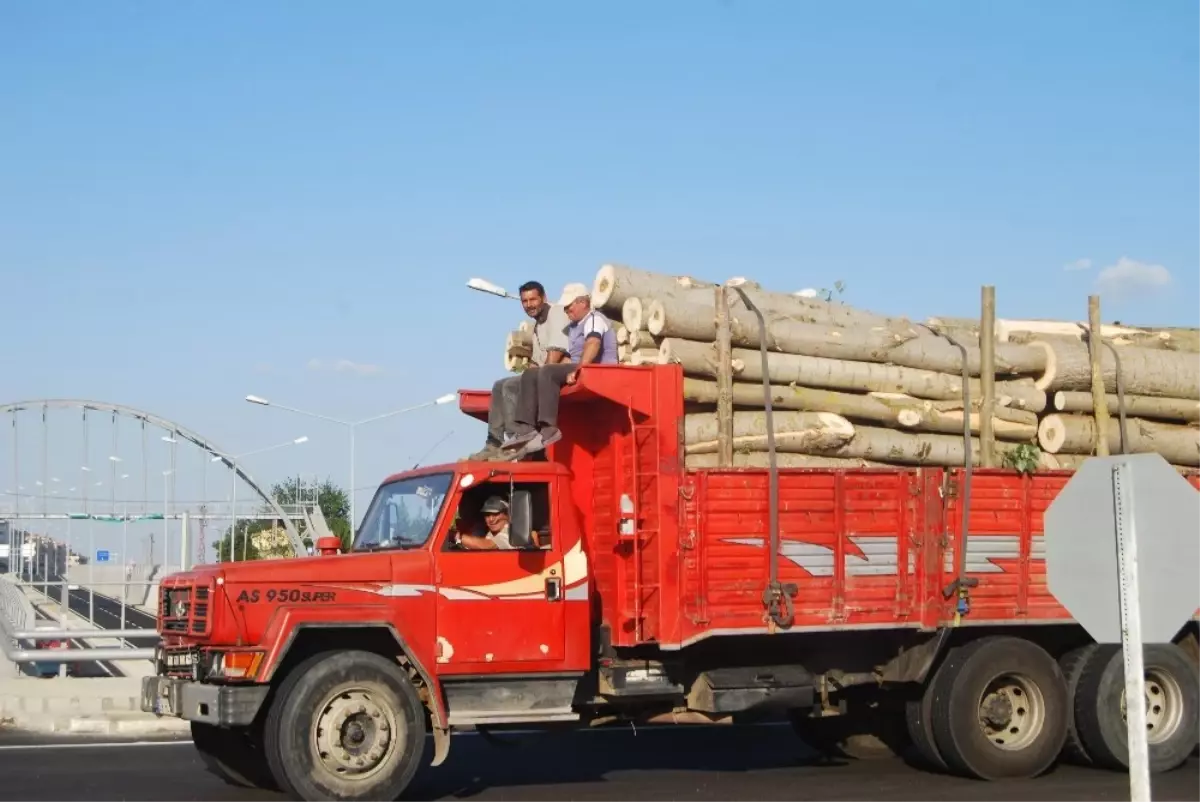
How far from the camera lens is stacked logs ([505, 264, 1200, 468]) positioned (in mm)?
11805

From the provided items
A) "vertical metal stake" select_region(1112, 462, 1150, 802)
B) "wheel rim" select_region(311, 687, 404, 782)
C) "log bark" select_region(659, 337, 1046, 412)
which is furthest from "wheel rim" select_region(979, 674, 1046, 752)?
"vertical metal stake" select_region(1112, 462, 1150, 802)

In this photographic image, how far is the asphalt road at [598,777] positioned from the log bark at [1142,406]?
3164 millimetres

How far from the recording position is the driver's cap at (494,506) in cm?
1084

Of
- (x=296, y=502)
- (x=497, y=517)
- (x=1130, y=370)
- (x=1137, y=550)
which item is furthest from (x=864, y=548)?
(x=296, y=502)

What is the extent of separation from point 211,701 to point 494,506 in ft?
7.98

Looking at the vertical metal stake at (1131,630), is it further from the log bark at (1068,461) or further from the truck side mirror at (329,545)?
the log bark at (1068,461)

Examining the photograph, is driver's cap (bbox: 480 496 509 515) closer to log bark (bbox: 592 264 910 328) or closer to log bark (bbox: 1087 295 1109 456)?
log bark (bbox: 592 264 910 328)

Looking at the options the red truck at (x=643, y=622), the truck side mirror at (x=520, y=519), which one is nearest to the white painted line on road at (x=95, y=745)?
the red truck at (x=643, y=622)

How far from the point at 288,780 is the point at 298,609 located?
3.74ft

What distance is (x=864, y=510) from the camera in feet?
37.9

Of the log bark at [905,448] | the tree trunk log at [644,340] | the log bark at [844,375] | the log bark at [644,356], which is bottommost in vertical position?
the log bark at [905,448]

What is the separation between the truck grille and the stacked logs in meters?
3.67

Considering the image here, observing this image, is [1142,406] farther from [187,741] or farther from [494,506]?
[187,741]

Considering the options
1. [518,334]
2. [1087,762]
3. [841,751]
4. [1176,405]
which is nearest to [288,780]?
[518,334]
